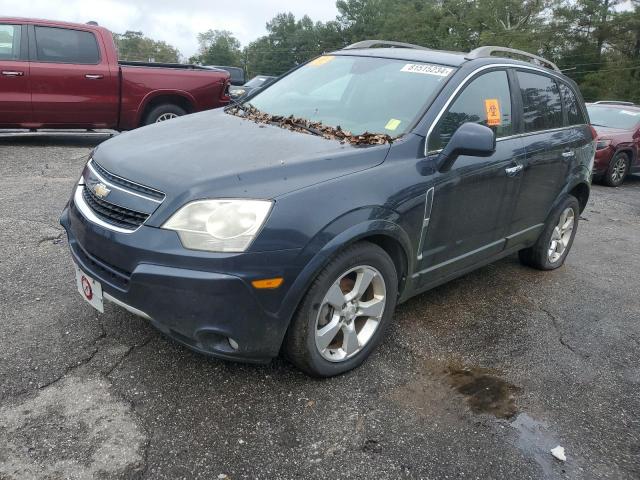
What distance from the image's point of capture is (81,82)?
813cm

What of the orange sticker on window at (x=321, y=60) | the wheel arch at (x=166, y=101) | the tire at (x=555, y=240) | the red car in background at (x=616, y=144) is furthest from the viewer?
the red car in background at (x=616, y=144)

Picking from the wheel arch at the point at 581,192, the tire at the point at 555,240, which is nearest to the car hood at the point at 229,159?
the tire at the point at 555,240

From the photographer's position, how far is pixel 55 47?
8031mm

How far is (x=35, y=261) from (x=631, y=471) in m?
3.97

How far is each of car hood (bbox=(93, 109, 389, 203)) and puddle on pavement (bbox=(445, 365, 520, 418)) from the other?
1.29m

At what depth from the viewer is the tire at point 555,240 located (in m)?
4.73

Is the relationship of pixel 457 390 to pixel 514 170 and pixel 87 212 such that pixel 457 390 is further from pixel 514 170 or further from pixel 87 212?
pixel 87 212

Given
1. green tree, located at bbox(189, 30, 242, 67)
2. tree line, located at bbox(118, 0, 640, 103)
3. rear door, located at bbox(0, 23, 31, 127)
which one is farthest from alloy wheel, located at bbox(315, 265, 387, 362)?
green tree, located at bbox(189, 30, 242, 67)

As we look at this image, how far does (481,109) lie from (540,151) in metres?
0.79

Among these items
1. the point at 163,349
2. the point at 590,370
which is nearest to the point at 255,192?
the point at 163,349

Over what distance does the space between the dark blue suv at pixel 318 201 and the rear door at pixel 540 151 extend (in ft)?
0.07

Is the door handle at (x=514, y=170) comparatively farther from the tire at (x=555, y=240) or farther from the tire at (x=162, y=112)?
the tire at (x=162, y=112)

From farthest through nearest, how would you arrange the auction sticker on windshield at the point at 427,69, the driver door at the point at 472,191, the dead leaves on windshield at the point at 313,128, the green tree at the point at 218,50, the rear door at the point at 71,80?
the green tree at the point at 218,50 → the rear door at the point at 71,80 → the auction sticker on windshield at the point at 427,69 → the driver door at the point at 472,191 → the dead leaves on windshield at the point at 313,128

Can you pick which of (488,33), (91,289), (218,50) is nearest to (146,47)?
(218,50)
